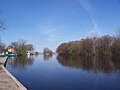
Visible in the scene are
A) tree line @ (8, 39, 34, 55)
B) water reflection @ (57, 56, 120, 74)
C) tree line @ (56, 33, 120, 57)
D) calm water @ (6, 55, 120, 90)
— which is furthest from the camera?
tree line @ (8, 39, 34, 55)

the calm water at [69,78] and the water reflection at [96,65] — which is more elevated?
the water reflection at [96,65]

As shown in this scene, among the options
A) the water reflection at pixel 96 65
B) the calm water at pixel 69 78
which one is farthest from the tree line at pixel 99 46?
the calm water at pixel 69 78

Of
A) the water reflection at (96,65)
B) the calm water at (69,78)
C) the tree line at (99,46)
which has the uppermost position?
the tree line at (99,46)

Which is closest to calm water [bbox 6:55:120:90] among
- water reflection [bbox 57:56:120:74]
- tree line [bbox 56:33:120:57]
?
water reflection [bbox 57:56:120:74]

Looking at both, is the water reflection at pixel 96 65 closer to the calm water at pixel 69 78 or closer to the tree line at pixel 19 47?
the calm water at pixel 69 78

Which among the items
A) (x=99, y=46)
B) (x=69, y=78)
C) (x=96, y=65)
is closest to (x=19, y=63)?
(x=96, y=65)

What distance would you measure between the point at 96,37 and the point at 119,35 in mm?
16587

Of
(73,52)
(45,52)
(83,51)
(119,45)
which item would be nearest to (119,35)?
(119,45)

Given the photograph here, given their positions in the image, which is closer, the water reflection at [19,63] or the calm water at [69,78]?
the calm water at [69,78]

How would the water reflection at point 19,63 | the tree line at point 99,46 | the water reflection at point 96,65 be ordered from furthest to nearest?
the tree line at point 99,46 < the water reflection at point 19,63 < the water reflection at point 96,65

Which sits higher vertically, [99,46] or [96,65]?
[99,46]

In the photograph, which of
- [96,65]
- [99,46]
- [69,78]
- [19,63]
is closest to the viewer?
[69,78]

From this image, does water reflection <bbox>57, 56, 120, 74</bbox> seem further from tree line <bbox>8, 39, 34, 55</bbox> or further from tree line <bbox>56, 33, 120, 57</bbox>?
tree line <bbox>8, 39, 34, 55</bbox>

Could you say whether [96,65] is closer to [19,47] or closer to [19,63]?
[19,63]
